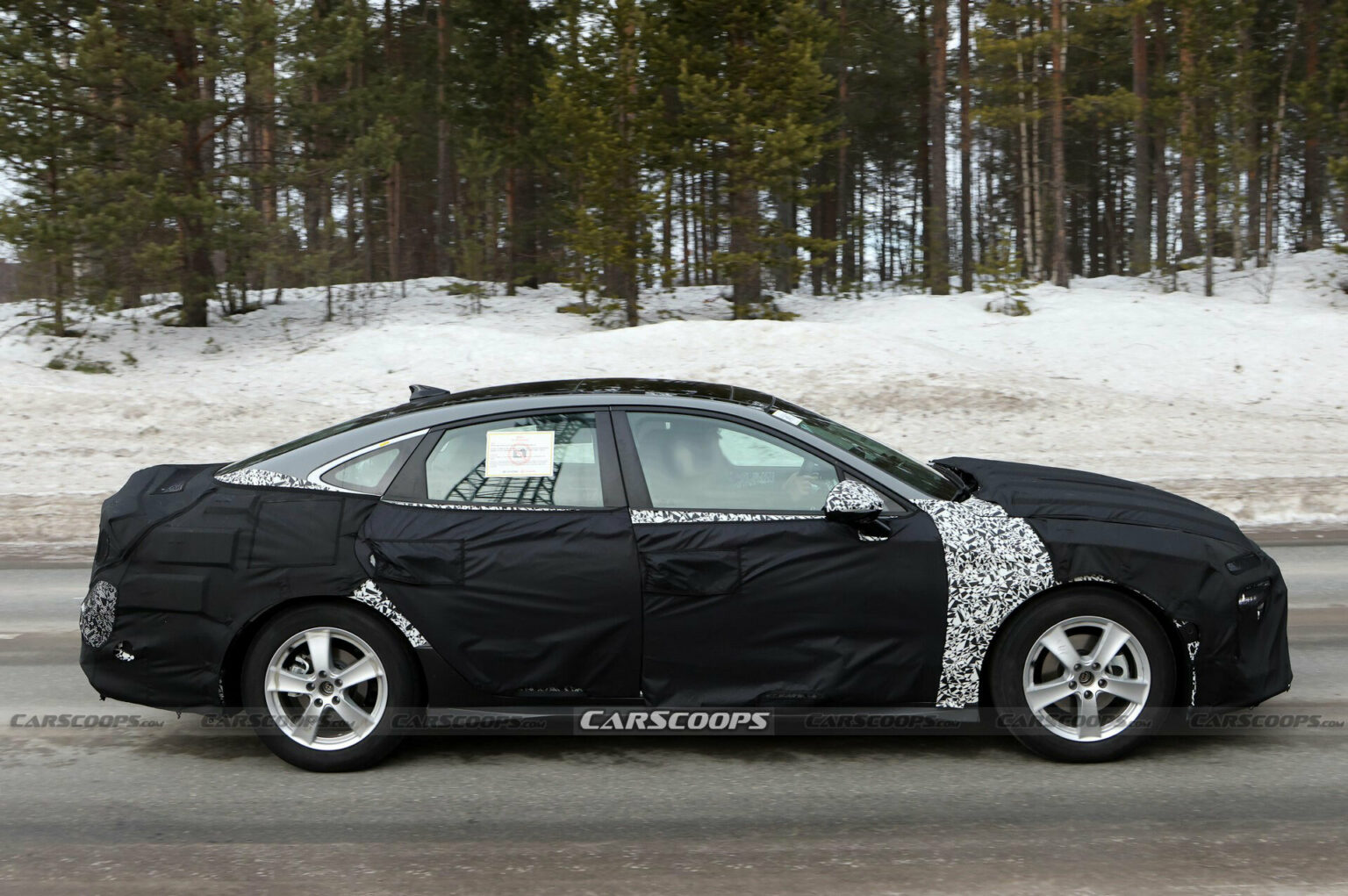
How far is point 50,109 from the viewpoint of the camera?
19.6 metres

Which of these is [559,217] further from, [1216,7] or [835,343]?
[1216,7]

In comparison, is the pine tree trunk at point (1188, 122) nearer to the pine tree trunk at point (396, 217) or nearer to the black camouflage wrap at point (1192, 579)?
the black camouflage wrap at point (1192, 579)

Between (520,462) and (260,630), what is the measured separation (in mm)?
Answer: 1243

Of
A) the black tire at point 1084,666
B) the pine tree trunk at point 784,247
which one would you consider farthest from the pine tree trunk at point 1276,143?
the black tire at point 1084,666

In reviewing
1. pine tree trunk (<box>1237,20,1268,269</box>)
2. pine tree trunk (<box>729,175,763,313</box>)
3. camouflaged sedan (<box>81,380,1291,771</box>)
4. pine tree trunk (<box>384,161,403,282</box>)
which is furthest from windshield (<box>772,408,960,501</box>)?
pine tree trunk (<box>384,161,403,282</box>)

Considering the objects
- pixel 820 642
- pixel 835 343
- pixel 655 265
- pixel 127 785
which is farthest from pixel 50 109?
pixel 820 642

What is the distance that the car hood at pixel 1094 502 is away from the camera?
486 cm

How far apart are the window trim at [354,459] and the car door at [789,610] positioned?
1.01 m

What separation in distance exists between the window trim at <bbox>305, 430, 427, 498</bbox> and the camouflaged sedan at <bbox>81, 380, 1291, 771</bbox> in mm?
10

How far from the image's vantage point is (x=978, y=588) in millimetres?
4676

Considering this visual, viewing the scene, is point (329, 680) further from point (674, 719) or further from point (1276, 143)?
point (1276, 143)

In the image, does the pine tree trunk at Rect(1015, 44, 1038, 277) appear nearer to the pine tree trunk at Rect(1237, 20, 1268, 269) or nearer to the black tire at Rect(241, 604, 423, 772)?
the pine tree trunk at Rect(1237, 20, 1268, 269)

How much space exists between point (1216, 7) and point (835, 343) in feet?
40.1

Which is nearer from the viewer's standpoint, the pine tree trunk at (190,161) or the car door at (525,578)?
the car door at (525,578)
